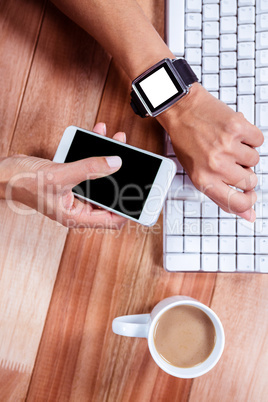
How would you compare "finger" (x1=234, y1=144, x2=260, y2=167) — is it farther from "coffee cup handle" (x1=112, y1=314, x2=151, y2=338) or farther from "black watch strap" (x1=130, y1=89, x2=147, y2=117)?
"coffee cup handle" (x1=112, y1=314, x2=151, y2=338)

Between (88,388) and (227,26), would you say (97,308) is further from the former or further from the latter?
(227,26)

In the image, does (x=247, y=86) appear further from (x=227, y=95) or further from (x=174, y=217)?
(x=174, y=217)

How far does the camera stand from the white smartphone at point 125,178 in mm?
526

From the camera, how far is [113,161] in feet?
1.62

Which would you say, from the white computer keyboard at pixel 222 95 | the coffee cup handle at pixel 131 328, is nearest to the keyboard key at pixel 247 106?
the white computer keyboard at pixel 222 95

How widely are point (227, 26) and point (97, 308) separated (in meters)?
0.47

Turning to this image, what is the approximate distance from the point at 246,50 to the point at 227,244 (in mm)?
281

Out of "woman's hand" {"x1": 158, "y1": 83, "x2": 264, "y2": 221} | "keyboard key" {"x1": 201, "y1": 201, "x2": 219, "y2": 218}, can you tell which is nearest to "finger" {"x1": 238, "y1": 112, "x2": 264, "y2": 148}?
"woman's hand" {"x1": 158, "y1": 83, "x2": 264, "y2": 221}

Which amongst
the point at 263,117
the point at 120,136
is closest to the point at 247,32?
the point at 263,117

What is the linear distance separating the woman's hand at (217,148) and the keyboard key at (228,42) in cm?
7

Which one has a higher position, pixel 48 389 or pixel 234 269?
pixel 234 269

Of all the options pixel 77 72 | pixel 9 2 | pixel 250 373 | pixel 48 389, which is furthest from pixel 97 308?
pixel 9 2

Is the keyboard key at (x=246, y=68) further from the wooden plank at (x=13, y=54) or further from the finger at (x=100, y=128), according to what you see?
the wooden plank at (x=13, y=54)

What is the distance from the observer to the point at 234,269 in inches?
20.5
